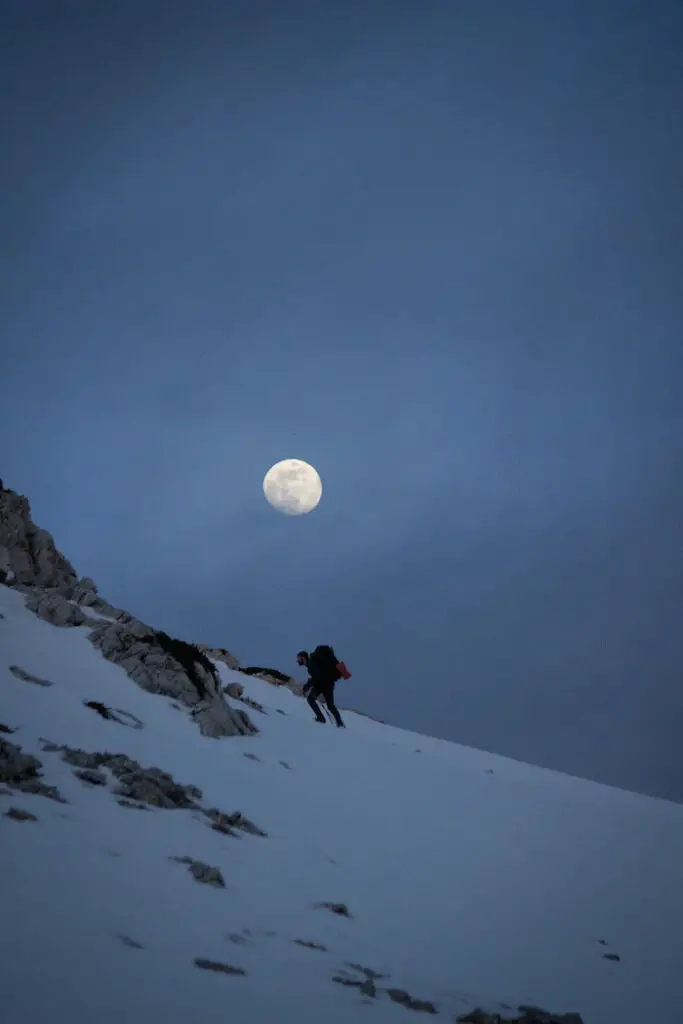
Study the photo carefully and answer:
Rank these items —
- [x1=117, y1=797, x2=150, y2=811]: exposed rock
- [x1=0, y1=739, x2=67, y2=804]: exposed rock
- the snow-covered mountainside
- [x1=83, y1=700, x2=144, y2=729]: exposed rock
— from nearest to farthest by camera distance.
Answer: the snow-covered mountainside
[x1=0, y1=739, x2=67, y2=804]: exposed rock
[x1=117, y1=797, x2=150, y2=811]: exposed rock
[x1=83, y1=700, x2=144, y2=729]: exposed rock

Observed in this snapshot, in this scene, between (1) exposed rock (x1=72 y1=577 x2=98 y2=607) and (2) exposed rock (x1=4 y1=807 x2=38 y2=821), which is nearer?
(2) exposed rock (x1=4 y1=807 x2=38 y2=821)

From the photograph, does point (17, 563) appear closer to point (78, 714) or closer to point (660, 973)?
point (78, 714)

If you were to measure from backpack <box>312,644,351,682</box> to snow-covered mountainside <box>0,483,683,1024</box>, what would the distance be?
3.54 metres

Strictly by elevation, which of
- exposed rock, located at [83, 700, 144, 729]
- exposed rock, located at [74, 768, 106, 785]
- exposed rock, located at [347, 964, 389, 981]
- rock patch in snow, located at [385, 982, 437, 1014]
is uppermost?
exposed rock, located at [83, 700, 144, 729]

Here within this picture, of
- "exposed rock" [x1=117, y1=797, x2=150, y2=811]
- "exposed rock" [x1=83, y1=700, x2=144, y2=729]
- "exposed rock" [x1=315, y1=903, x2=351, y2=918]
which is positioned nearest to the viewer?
"exposed rock" [x1=315, y1=903, x2=351, y2=918]

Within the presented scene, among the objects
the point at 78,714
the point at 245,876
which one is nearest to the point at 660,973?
the point at 245,876

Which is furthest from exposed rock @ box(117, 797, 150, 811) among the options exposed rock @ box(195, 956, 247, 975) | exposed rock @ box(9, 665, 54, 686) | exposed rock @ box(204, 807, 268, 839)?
exposed rock @ box(9, 665, 54, 686)

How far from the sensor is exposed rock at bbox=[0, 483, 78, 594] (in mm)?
18078

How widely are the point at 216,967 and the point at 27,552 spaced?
16246mm

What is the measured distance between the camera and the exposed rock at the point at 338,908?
7180mm

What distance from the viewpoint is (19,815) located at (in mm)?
6109

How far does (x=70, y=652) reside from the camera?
13.5 m

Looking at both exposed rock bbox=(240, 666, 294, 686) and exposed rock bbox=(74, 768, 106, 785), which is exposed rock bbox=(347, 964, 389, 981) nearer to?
exposed rock bbox=(74, 768, 106, 785)

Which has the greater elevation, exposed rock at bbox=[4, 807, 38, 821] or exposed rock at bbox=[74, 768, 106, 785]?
exposed rock at bbox=[74, 768, 106, 785]
